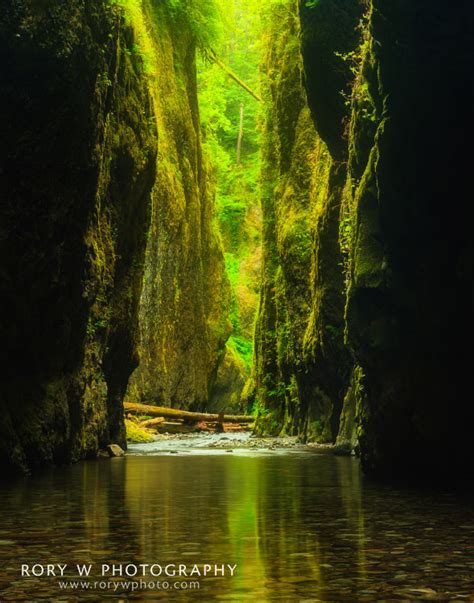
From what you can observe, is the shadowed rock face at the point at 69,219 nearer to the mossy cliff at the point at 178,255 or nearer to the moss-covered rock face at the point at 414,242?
the moss-covered rock face at the point at 414,242

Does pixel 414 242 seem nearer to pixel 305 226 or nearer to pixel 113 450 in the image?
pixel 113 450

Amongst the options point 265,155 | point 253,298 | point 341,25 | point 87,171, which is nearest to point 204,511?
point 87,171


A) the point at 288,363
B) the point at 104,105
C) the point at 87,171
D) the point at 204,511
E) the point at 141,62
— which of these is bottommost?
the point at 204,511

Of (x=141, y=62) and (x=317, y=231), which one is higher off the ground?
(x=141, y=62)

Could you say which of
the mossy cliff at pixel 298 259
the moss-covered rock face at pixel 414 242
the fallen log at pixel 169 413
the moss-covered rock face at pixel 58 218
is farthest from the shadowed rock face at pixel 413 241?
the fallen log at pixel 169 413

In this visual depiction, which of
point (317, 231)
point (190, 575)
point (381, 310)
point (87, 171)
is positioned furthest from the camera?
point (317, 231)

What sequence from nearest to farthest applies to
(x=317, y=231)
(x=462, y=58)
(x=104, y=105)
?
(x=462, y=58) → (x=104, y=105) → (x=317, y=231)

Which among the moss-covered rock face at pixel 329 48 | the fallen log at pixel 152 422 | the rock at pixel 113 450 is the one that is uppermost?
the moss-covered rock face at pixel 329 48

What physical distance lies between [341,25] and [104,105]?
643 cm

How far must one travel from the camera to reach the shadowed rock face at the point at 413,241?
10297mm

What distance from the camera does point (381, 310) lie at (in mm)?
13031

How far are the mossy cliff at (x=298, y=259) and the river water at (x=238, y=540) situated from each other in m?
10.3

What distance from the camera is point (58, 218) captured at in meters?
13.3

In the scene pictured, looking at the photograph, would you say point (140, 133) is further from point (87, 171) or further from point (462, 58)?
point (462, 58)
